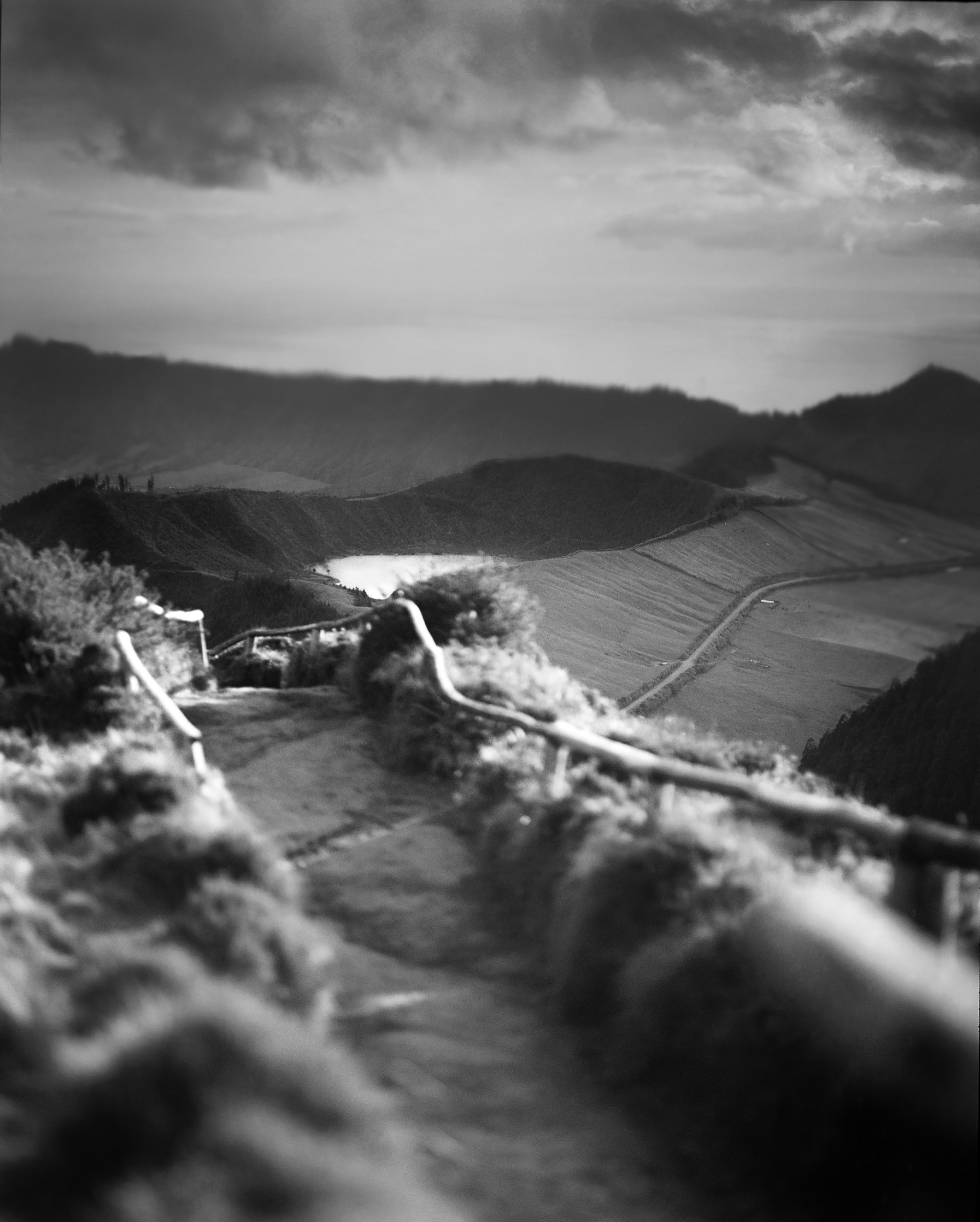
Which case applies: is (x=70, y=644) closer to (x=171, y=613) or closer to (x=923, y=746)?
(x=171, y=613)

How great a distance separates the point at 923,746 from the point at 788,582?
46.9 feet

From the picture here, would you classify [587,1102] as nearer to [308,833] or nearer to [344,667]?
[308,833]

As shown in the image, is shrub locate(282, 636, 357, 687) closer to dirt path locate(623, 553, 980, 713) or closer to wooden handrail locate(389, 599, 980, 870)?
dirt path locate(623, 553, 980, 713)

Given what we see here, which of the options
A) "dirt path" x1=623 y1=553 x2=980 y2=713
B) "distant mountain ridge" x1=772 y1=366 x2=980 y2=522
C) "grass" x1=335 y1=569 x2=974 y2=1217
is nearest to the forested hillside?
"dirt path" x1=623 y1=553 x2=980 y2=713

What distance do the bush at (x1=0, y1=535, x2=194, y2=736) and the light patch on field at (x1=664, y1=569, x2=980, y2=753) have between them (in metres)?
35.1

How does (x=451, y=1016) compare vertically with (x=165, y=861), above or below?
below

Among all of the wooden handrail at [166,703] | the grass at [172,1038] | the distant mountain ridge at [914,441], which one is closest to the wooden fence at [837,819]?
the grass at [172,1038]

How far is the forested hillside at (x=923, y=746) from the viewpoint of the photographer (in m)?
62.0

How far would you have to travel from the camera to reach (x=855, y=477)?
6425cm

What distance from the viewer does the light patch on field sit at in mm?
49656

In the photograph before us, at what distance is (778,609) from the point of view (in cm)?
6462

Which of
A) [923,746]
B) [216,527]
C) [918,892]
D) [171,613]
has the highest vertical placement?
[918,892]

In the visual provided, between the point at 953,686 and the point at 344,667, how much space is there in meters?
60.6

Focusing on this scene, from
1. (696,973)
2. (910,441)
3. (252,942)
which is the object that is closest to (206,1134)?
(252,942)
